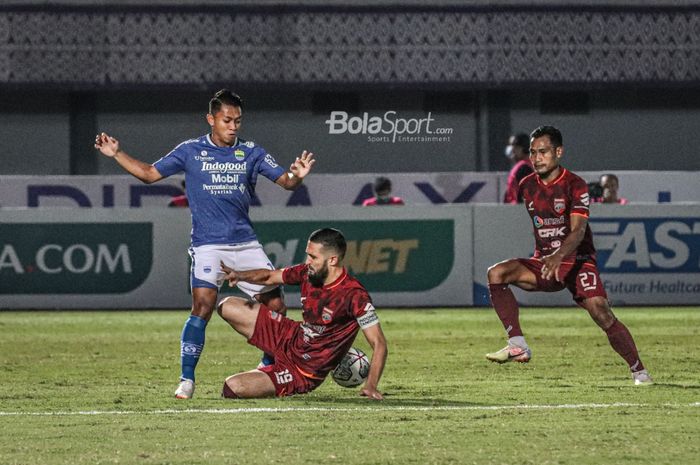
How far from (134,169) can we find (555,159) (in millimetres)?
3038

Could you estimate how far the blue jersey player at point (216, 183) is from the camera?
9672mm

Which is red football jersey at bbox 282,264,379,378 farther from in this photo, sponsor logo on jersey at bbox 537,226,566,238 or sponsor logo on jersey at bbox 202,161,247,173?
sponsor logo on jersey at bbox 537,226,566,238

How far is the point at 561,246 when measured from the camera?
409 inches

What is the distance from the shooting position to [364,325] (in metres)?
9.02

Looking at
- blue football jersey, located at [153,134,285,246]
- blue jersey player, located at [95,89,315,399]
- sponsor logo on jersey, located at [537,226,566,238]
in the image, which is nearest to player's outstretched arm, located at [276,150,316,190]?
blue jersey player, located at [95,89,315,399]

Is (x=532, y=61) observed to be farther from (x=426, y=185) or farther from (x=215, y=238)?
(x=215, y=238)

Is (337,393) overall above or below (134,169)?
below

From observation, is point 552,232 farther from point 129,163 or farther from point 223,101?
point 129,163

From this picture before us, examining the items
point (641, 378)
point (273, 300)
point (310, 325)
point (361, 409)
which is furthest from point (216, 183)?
point (641, 378)

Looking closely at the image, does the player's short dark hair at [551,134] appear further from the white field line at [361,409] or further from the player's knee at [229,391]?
the player's knee at [229,391]

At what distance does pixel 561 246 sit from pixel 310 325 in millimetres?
2063

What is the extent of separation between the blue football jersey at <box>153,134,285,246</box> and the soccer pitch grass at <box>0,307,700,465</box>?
1.07 metres

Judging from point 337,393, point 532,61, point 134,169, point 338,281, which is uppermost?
point 532,61

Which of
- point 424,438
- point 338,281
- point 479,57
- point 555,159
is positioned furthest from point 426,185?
point 424,438
